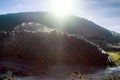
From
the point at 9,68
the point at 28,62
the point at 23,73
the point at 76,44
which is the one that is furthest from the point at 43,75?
the point at 76,44

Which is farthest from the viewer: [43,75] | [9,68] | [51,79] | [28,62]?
[28,62]

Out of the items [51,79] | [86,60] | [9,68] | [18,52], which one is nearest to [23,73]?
[9,68]

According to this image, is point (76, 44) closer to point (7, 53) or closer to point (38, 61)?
point (38, 61)

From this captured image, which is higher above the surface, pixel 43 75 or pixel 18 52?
pixel 18 52

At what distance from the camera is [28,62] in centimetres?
3712

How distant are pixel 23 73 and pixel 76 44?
9937mm

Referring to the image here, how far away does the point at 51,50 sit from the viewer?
37719 millimetres

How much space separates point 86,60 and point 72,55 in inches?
78.7

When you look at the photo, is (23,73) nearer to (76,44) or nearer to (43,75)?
(43,75)

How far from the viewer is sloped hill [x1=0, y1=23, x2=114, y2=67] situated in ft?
123

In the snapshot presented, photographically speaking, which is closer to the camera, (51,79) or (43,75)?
(51,79)

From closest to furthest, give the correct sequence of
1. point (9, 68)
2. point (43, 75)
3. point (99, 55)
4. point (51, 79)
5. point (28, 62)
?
point (51, 79)
point (43, 75)
point (9, 68)
point (28, 62)
point (99, 55)

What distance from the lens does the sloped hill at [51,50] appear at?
1480 inches

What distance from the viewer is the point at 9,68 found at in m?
32.9
